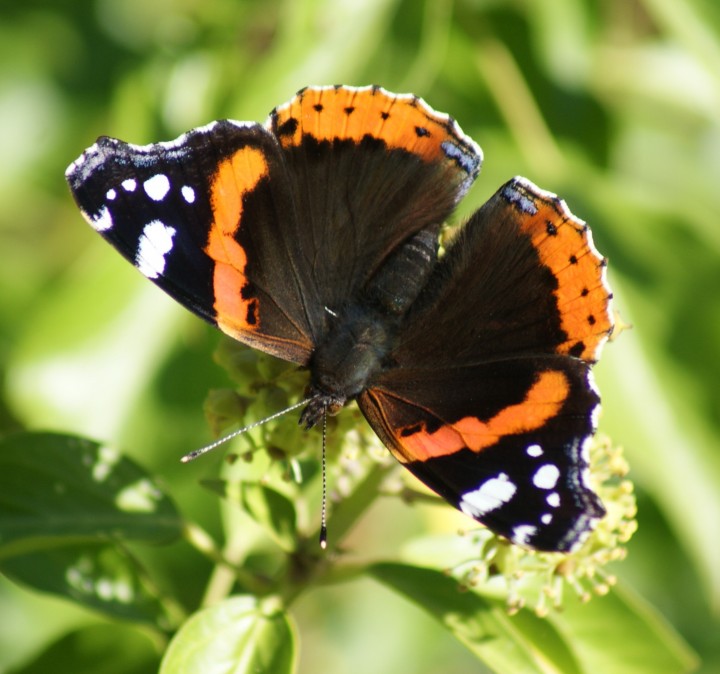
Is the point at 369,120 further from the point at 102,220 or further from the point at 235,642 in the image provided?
the point at 235,642

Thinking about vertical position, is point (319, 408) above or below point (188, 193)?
below

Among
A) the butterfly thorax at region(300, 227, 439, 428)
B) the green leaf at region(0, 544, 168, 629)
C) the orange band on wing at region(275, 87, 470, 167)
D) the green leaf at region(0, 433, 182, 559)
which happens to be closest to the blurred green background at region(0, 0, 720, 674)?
the green leaf at region(0, 544, 168, 629)

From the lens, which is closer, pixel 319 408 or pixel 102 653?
pixel 319 408

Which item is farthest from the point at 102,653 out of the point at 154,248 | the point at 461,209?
the point at 461,209

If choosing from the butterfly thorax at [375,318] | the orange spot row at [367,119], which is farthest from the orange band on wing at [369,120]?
the butterfly thorax at [375,318]

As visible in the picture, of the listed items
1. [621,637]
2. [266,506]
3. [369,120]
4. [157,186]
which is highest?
[369,120]

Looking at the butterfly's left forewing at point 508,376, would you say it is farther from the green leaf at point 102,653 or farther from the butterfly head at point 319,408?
the green leaf at point 102,653

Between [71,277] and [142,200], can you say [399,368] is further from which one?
[71,277]
